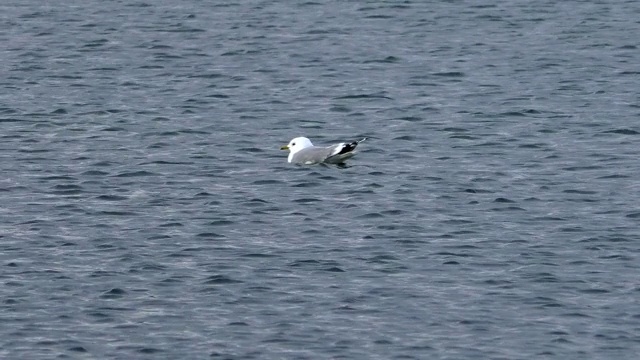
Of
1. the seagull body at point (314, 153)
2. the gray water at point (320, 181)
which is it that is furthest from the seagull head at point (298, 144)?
the gray water at point (320, 181)

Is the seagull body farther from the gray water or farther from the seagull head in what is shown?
the gray water

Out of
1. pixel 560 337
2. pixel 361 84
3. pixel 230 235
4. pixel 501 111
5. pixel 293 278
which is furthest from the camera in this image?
pixel 361 84

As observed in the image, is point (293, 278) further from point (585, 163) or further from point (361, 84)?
point (361, 84)

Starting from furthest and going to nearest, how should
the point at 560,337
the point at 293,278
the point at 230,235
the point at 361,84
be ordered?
the point at 361,84 → the point at 230,235 → the point at 293,278 → the point at 560,337

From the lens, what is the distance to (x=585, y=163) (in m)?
28.7

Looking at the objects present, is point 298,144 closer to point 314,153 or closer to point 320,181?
point 314,153

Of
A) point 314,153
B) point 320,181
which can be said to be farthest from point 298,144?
point 320,181

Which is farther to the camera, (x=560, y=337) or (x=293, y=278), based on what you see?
(x=293, y=278)

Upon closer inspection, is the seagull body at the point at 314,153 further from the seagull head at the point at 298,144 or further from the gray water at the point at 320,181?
the gray water at the point at 320,181

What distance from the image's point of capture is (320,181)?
28094mm

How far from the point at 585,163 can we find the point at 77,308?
10.9 metres

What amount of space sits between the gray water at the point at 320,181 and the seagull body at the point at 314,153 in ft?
0.64

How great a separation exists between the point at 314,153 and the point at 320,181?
922 mm

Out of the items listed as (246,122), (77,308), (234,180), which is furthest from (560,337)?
(246,122)
